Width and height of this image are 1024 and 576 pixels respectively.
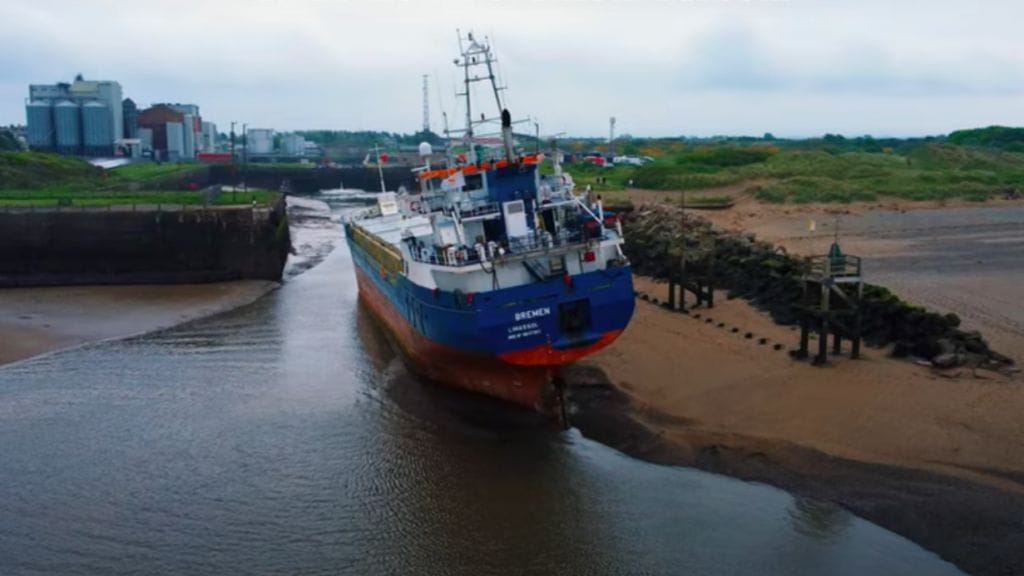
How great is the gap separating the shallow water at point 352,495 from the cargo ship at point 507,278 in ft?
3.91

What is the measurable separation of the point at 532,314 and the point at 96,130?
101191 millimetres

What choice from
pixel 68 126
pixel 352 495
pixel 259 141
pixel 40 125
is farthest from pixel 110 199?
pixel 259 141

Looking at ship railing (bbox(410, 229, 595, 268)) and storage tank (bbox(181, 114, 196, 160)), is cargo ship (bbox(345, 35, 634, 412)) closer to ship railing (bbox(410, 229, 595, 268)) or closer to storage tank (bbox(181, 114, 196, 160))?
ship railing (bbox(410, 229, 595, 268))

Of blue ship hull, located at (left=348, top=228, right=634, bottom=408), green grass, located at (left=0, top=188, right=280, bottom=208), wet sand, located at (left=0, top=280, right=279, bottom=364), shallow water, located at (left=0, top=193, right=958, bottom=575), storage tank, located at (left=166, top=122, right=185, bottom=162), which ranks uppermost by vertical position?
storage tank, located at (left=166, top=122, right=185, bottom=162)

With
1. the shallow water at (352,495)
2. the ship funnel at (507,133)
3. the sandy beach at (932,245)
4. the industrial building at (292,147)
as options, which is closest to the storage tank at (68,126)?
the industrial building at (292,147)

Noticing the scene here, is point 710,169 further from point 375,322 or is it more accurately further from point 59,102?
point 59,102

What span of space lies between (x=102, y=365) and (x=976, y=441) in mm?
23366

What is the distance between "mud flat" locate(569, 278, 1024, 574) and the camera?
50.1 ft

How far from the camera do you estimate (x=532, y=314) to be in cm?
2075

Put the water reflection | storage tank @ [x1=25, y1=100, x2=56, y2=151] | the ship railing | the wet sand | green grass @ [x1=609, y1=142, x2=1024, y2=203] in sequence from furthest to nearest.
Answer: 1. storage tank @ [x1=25, y1=100, x2=56, y2=151]
2. green grass @ [x1=609, y1=142, x2=1024, y2=203]
3. the wet sand
4. the ship railing
5. the water reflection

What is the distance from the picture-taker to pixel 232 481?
18.6 meters

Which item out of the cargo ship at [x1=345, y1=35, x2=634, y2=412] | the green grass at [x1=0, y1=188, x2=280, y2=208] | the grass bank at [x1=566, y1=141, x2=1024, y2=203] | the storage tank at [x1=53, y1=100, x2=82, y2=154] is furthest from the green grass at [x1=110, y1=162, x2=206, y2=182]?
the cargo ship at [x1=345, y1=35, x2=634, y2=412]

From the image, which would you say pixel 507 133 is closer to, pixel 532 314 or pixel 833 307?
pixel 532 314

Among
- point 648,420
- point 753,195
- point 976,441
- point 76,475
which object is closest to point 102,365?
point 76,475
